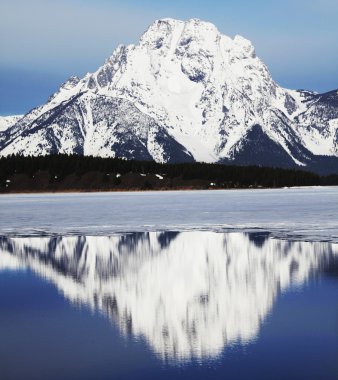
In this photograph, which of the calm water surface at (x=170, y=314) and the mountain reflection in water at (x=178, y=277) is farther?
the mountain reflection in water at (x=178, y=277)

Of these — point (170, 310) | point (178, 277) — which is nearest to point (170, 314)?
point (170, 310)

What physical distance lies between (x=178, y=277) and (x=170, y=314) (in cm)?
742

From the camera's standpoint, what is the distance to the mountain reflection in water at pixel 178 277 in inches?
735

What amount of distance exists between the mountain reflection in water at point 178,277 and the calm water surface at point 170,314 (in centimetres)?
5

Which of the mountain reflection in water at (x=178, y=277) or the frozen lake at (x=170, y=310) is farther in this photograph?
the mountain reflection in water at (x=178, y=277)

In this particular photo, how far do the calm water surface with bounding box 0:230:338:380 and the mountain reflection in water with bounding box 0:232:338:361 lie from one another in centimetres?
5

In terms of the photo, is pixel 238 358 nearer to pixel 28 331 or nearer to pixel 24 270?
pixel 28 331

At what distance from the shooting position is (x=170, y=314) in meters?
20.8

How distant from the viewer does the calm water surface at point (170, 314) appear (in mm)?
15461

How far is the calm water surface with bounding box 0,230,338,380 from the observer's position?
609 inches

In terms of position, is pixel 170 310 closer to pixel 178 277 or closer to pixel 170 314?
pixel 170 314

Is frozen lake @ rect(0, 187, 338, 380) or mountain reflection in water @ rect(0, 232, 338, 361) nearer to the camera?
frozen lake @ rect(0, 187, 338, 380)

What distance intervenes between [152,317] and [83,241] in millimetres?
23911

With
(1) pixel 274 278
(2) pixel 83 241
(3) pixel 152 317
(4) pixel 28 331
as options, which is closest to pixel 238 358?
(3) pixel 152 317
